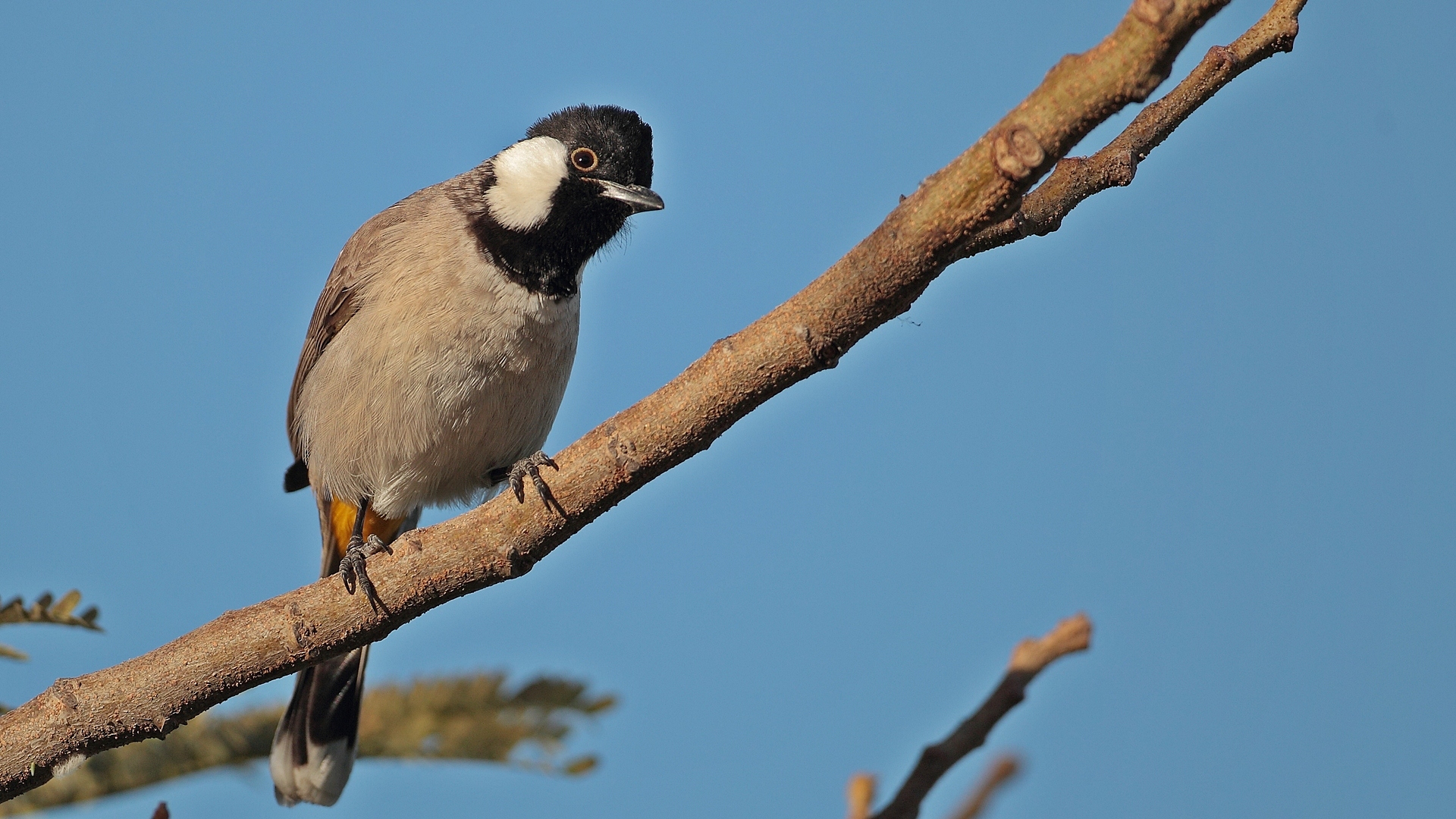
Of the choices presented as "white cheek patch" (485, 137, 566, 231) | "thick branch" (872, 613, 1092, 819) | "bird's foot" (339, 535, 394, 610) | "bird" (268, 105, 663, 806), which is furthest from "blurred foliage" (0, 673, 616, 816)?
"thick branch" (872, 613, 1092, 819)

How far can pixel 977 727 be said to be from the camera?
172 centimetres

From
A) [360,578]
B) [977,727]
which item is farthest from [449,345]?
[977,727]

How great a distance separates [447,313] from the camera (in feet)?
14.1

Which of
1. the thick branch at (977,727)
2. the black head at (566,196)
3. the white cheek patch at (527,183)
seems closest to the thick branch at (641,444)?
the thick branch at (977,727)

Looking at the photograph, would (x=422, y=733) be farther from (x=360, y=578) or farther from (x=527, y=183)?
(x=527, y=183)

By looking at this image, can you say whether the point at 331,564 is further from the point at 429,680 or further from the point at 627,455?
the point at 627,455

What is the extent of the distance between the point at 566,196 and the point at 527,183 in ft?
0.69

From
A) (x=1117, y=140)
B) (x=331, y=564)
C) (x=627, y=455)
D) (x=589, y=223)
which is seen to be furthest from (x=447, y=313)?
(x=1117, y=140)

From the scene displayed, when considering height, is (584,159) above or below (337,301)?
below

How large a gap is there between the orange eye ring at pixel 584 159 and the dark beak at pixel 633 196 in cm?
8

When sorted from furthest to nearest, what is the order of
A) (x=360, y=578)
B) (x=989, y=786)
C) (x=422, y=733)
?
(x=422, y=733) → (x=360, y=578) → (x=989, y=786)

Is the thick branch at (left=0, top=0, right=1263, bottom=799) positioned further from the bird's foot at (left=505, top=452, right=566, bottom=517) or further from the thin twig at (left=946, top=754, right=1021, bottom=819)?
the thin twig at (left=946, top=754, right=1021, bottom=819)

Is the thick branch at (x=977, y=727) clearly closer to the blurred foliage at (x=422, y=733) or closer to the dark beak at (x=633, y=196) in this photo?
the blurred foliage at (x=422, y=733)

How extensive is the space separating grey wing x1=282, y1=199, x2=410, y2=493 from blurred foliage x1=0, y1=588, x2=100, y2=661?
1.78 meters
